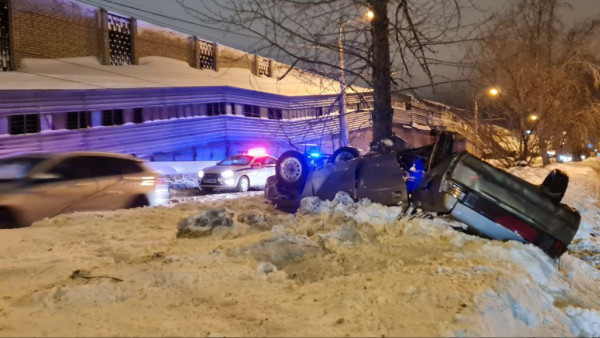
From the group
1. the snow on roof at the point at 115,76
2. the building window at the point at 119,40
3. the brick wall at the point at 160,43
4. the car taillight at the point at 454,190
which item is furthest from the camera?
the brick wall at the point at 160,43

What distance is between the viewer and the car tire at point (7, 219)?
23.1 feet

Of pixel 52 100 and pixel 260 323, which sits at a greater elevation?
pixel 52 100

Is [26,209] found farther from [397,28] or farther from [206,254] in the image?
[397,28]

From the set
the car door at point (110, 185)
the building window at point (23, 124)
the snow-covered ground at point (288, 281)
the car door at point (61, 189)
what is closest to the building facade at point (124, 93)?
the building window at point (23, 124)

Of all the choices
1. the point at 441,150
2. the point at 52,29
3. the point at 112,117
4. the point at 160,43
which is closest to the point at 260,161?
the point at 112,117

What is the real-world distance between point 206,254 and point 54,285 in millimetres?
1331

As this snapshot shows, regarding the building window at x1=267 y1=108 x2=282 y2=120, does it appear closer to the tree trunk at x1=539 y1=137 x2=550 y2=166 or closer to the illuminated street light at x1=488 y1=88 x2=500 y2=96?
the illuminated street light at x1=488 y1=88 x2=500 y2=96

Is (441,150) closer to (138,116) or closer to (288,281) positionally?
(288,281)

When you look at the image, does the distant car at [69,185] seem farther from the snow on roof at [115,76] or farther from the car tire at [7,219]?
the snow on roof at [115,76]

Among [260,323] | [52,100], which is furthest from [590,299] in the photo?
[52,100]

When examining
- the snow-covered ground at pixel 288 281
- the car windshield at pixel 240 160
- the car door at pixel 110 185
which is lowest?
the snow-covered ground at pixel 288 281

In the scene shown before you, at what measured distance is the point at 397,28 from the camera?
9.29 m

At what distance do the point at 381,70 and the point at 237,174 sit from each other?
940cm

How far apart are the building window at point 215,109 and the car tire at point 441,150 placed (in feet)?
79.6
